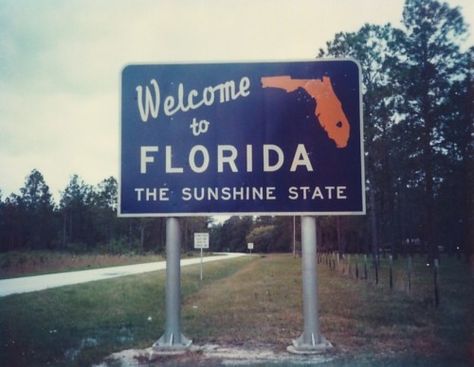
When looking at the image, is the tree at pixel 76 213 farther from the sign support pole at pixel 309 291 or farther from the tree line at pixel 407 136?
the sign support pole at pixel 309 291

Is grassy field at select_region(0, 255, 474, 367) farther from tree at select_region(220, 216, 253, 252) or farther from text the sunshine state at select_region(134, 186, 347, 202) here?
text the sunshine state at select_region(134, 186, 347, 202)

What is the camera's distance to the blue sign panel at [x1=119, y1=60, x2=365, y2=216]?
5.48m

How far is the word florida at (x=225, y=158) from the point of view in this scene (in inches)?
217

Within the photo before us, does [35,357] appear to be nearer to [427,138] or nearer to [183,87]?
[183,87]

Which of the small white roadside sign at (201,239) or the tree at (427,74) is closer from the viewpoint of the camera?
the small white roadside sign at (201,239)

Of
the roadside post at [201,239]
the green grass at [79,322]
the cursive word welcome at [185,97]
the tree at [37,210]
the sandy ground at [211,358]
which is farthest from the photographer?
the tree at [37,210]

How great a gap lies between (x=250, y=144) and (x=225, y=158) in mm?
314

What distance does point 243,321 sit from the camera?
27.8 feet

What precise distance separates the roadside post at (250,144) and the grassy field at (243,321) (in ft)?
3.70

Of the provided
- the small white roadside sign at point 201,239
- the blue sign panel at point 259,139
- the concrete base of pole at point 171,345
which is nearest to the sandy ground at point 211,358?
the concrete base of pole at point 171,345

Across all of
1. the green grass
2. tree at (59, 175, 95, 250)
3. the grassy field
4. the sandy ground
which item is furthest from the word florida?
tree at (59, 175, 95, 250)

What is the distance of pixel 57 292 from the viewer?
12367 millimetres

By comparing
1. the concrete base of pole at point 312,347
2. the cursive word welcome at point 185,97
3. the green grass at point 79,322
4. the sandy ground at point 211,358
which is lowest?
the green grass at point 79,322

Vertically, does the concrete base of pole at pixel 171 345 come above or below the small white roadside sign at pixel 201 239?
below
